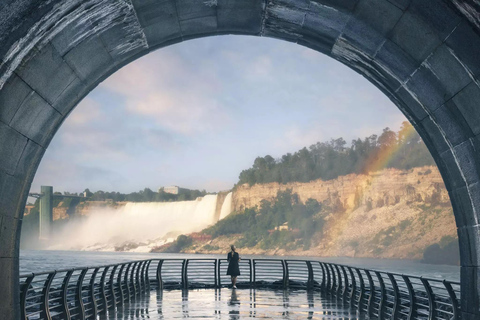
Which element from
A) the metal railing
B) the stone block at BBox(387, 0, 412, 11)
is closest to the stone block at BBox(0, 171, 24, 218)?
the metal railing

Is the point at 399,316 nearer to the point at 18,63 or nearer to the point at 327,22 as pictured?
the point at 327,22

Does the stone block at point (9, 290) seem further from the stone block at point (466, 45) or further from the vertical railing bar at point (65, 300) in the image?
the stone block at point (466, 45)

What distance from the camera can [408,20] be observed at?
29.7 ft

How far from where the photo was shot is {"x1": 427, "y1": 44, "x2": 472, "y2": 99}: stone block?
8.73 m

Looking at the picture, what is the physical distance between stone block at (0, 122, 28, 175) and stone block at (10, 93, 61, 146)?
0.10 metres

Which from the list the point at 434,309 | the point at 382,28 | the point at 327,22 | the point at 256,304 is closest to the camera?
the point at 382,28

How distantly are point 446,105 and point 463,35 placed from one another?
5.46ft

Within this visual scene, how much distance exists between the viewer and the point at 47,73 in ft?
30.4

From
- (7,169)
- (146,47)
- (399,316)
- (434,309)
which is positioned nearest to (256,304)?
(399,316)

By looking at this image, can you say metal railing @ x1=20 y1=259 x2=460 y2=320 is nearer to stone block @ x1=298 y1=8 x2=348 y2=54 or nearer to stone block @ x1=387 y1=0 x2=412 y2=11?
stone block @ x1=387 y1=0 x2=412 y2=11

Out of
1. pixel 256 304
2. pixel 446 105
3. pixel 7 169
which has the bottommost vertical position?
→ pixel 256 304

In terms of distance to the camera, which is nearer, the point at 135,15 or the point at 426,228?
the point at 135,15

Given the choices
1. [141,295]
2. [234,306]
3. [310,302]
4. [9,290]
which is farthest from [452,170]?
[141,295]

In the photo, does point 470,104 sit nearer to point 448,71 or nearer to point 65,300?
point 448,71
